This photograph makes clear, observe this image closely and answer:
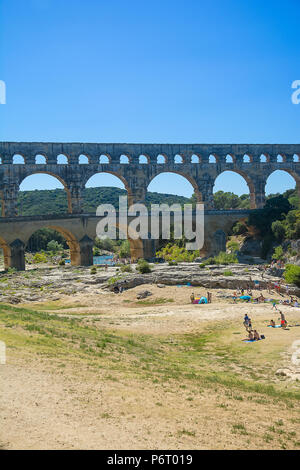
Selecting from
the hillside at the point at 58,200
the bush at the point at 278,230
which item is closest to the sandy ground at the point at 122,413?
the bush at the point at 278,230

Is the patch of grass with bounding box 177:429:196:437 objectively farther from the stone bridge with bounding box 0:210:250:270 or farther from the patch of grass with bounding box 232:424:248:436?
the stone bridge with bounding box 0:210:250:270

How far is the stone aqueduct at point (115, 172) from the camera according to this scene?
35.8m

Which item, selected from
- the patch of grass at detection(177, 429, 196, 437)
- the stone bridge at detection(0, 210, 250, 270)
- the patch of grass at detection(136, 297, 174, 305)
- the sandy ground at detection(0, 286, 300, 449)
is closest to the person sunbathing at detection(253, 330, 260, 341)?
the sandy ground at detection(0, 286, 300, 449)

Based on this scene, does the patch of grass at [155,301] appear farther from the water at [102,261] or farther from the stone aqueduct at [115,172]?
the water at [102,261]

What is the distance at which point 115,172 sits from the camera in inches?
1654

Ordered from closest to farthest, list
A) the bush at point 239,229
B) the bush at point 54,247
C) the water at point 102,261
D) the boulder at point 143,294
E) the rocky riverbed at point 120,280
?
the boulder at point 143,294 < the rocky riverbed at point 120,280 < the bush at point 239,229 < the water at point 102,261 < the bush at point 54,247

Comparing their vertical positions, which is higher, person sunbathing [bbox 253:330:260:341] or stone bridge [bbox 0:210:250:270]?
stone bridge [bbox 0:210:250:270]

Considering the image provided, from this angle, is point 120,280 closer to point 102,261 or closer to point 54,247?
point 102,261

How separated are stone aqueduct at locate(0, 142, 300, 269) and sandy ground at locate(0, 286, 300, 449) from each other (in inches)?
1064

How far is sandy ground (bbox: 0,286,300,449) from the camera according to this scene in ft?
19.5

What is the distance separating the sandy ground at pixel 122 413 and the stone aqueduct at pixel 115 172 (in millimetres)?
27013

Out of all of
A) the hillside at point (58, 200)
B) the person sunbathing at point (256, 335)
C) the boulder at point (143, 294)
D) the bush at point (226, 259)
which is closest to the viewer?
the person sunbathing at point (256, 335)

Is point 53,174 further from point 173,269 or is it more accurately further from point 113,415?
point 113,415
